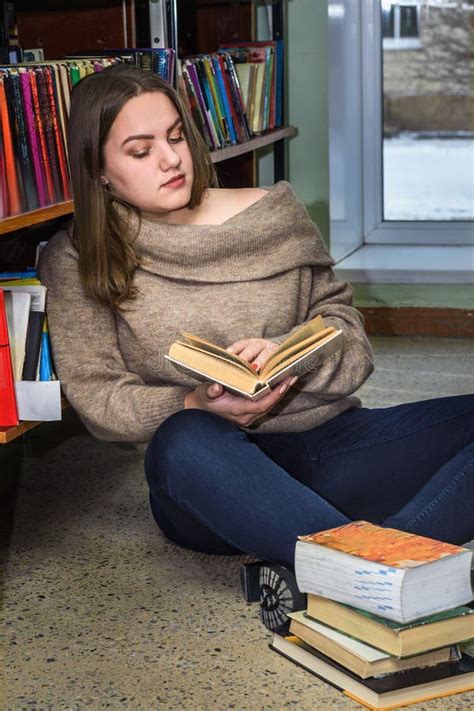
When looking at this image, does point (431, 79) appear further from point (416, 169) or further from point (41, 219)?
point (41, 219)

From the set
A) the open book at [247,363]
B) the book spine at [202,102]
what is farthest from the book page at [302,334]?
the book spine at [202,102]

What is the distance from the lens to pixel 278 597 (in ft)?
5.37

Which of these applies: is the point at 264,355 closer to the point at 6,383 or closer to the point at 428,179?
the point at 6,383

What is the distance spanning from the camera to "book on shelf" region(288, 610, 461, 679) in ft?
4.66

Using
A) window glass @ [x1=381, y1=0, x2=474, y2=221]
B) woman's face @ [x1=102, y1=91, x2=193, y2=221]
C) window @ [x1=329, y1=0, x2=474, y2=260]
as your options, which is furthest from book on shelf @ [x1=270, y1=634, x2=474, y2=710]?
window glass @ [x1=381, y1=0, x2=474, y2=221]

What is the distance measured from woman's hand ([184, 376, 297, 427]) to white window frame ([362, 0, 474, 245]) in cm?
235

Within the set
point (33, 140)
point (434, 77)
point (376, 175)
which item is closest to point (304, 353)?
point (33, 140)

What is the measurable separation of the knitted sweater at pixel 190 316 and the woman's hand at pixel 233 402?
Answer: 3 cm

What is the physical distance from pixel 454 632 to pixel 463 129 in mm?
2838

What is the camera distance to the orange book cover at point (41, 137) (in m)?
1.92

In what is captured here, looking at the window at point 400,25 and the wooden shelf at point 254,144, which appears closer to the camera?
the wooden shelf at point 254,144

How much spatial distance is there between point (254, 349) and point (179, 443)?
17cm

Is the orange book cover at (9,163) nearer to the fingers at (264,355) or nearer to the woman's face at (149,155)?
the woman's face at (149,155)

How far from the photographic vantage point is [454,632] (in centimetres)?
145
